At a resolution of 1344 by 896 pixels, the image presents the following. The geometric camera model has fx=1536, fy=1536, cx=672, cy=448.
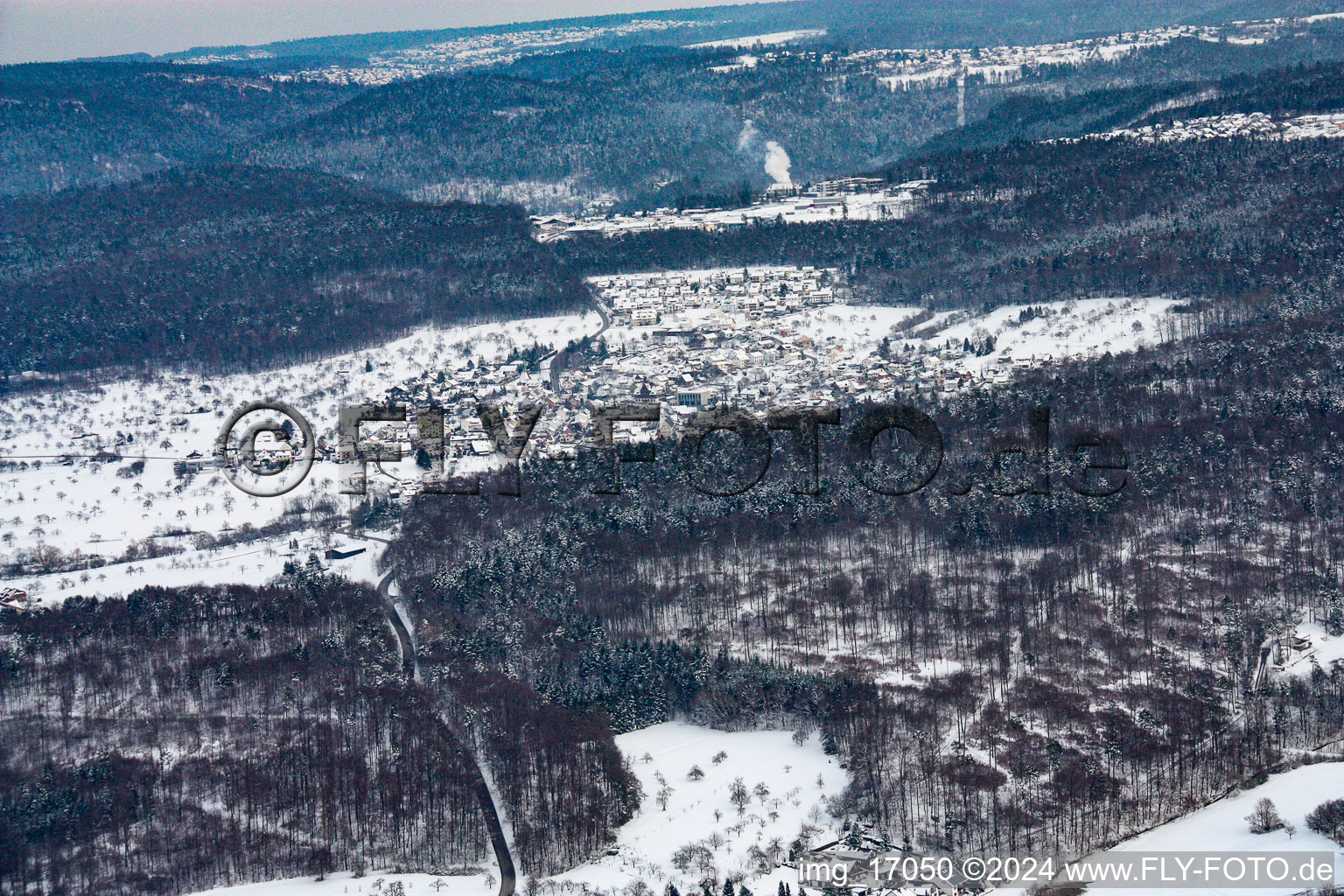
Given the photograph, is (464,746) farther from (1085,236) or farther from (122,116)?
(122,116)

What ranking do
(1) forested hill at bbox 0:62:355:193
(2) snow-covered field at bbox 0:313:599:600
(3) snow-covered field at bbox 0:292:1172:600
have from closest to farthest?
1. (2) snow-covered field at bbox 0:313:599:600
2. (3) snow-covered field at bbox 0:292:1172:600
3. (1) forested hill at bbox 0:62:355:193

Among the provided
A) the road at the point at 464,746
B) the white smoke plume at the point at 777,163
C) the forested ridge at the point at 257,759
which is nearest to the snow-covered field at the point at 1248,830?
the road at the point at 464,746

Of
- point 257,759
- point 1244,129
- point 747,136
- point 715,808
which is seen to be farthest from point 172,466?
point 747,136

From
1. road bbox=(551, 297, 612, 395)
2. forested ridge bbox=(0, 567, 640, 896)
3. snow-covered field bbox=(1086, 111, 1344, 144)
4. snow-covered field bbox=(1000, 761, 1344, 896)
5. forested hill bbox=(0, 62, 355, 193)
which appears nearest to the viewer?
snow-covered field bbox=(1000, 761, 1344, 896)

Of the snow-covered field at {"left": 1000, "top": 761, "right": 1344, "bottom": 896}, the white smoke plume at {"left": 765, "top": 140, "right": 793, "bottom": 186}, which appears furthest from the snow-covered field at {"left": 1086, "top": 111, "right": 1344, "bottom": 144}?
the snow-covered field at {"left": 1000, "top": 761, "right": 1344, "bottom": 896}

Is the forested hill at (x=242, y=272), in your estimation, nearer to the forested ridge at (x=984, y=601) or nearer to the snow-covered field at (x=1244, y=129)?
the forested ridge at (x=984, y=601)

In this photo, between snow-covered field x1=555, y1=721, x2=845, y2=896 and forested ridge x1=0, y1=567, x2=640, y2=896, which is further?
forested ridge x1=0, y1=567, x2=640, y2=896
